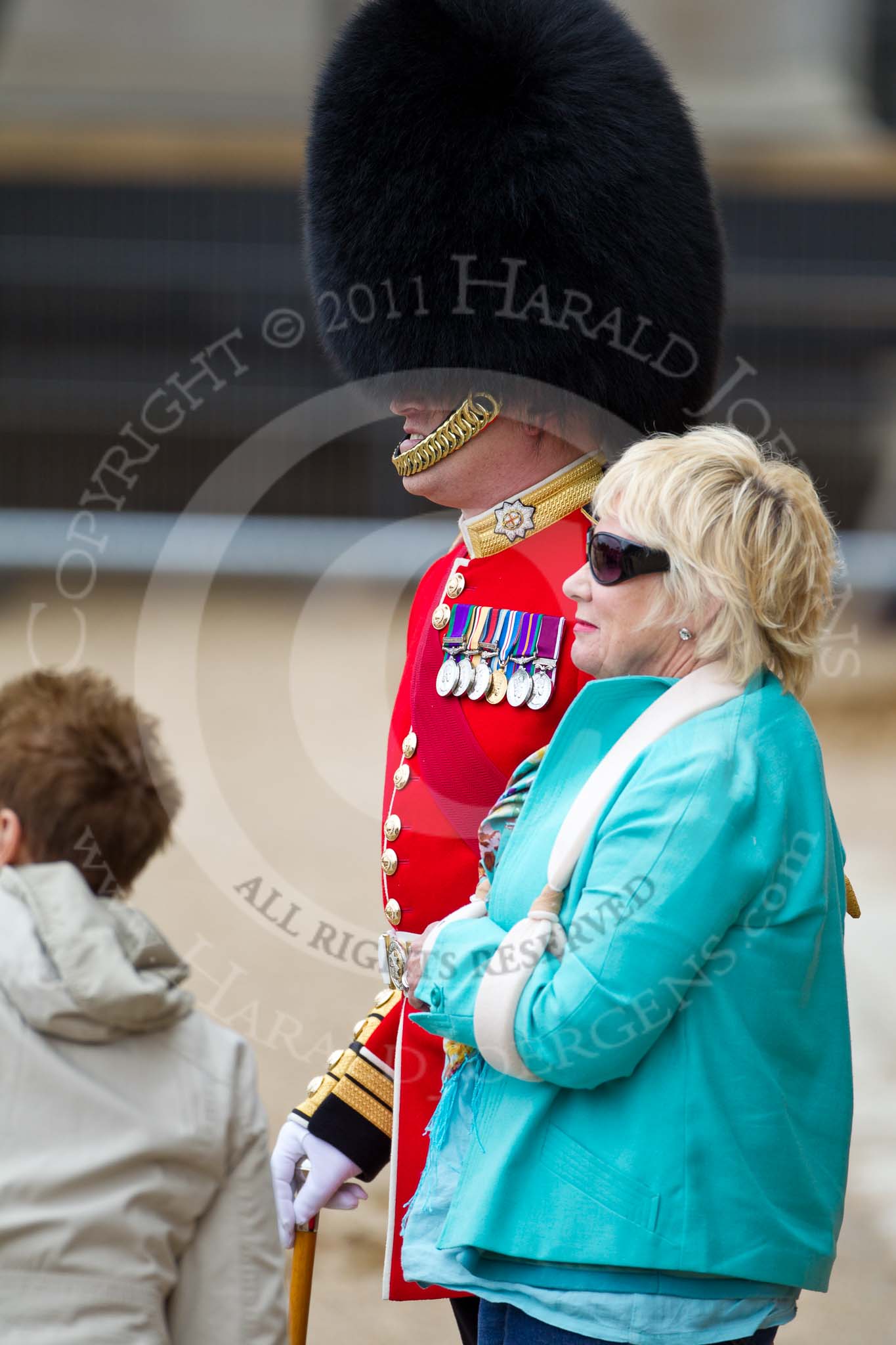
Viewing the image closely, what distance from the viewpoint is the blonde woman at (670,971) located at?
4.12 feet

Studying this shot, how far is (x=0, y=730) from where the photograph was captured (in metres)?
1.35

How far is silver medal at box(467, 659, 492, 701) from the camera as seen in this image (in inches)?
65.6

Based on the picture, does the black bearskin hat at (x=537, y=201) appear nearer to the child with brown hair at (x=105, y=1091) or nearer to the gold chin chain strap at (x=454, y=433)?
the gold chin chain strap at (x=454, y=433)

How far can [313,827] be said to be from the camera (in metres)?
5.97

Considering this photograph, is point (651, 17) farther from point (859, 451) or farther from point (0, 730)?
point (0, 730)

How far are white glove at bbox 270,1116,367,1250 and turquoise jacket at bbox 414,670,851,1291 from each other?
16.8 inches

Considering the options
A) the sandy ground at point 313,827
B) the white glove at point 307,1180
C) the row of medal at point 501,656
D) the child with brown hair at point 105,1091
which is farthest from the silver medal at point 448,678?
the sandy ground at point 313,827

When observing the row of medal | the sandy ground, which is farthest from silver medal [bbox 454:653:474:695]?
the sandy ground

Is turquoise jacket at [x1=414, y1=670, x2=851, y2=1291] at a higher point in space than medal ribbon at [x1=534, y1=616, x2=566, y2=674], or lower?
lower

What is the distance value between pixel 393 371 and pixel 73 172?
33.8 ft

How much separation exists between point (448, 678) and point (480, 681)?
0.05 m

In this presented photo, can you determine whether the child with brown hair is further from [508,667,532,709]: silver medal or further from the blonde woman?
[508,667,532,709]: silver medal

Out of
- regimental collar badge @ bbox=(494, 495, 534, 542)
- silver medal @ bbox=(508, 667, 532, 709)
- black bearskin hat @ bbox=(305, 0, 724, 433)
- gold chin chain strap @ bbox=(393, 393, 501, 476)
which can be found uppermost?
black bearskin hat @ bbox=(305, 0, 724, 433)

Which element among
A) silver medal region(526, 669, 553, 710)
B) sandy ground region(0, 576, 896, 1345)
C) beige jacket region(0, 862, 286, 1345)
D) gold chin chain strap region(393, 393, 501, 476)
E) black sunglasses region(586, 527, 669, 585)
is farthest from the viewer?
sandy ground region(0, 576, 896, 1345)
